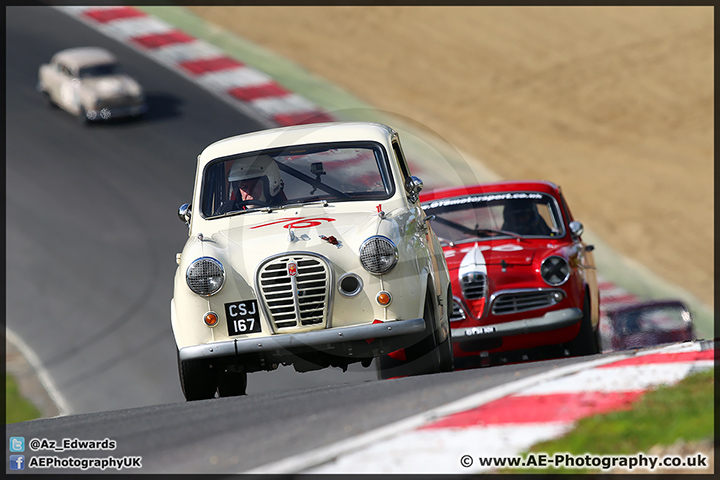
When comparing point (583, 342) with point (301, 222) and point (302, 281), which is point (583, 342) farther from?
point (302, 281)

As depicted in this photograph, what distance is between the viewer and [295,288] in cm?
629

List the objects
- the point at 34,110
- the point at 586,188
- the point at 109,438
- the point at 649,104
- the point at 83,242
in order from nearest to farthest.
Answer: the point at 109,438, the point at 83,242, the point at 586,188, the point at 34,110, the point at 649,104

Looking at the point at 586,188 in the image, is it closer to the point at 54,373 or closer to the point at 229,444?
the point at 54,373

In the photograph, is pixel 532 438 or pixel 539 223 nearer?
pixel 532 438

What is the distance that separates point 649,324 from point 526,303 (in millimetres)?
4474

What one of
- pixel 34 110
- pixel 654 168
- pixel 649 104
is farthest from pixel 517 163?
pixel 34 110

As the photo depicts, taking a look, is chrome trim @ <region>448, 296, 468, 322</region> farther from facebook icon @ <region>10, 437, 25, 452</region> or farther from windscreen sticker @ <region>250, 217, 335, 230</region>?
facebook icon @ <region>10, 437, 25, 452</region>

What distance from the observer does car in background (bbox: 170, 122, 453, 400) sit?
6.30 meters

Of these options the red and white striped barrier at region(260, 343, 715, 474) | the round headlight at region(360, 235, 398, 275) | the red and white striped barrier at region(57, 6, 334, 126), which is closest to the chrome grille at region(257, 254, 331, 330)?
the round headlight at region(360, 235, 398, 275)

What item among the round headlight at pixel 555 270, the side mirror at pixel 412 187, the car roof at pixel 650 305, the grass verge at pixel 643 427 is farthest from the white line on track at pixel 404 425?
the car roof at pixel 650 305

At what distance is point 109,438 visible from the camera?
508 centimetres

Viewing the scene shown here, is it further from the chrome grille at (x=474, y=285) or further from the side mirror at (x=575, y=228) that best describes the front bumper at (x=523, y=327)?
the side mirror at (x=575, y=228)

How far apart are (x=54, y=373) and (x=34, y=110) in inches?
384

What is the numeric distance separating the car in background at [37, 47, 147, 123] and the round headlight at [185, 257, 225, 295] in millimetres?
13860
